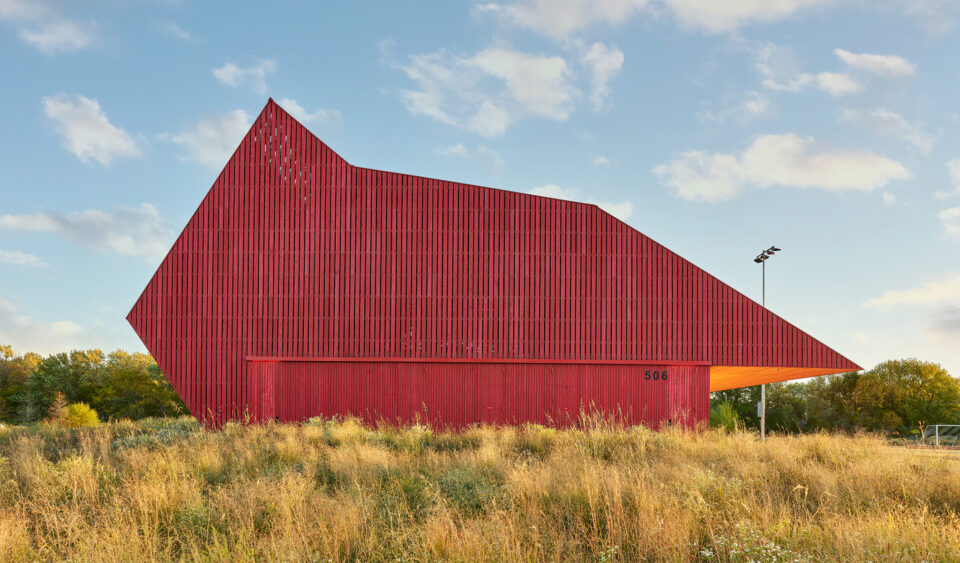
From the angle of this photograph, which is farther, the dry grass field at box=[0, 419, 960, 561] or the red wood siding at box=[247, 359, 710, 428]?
the red wood siding at box=[247, 359, 710, 428]

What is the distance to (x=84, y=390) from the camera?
5853 centimetres

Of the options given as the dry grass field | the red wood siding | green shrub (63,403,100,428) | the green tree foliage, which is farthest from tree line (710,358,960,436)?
the green tree foliage

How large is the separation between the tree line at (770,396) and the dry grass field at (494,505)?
33.2 m

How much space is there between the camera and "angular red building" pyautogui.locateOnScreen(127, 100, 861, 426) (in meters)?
21.8

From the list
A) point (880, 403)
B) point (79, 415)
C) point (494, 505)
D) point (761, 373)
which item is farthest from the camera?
point (880, 403)

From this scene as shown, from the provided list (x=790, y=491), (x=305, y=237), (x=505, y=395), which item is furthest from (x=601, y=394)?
(x=790, y=491)

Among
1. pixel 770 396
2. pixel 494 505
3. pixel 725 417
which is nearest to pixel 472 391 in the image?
pixel 494 505

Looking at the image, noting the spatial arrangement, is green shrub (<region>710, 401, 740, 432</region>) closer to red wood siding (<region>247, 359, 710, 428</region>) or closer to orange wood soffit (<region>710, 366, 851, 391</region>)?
orange wood soffit (<region>710, 366, 851, 391</region>)

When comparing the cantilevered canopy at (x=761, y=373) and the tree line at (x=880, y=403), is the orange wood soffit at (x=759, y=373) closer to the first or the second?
the cantilevered canopy at (x=761, y=373)

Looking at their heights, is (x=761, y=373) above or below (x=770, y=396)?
above

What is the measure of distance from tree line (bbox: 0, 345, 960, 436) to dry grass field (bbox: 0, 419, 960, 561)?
3318 centimetres

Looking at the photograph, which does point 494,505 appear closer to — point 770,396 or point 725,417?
point 725,417

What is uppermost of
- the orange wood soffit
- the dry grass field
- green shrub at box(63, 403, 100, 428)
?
the orange wood soffit

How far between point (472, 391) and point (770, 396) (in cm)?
4226
